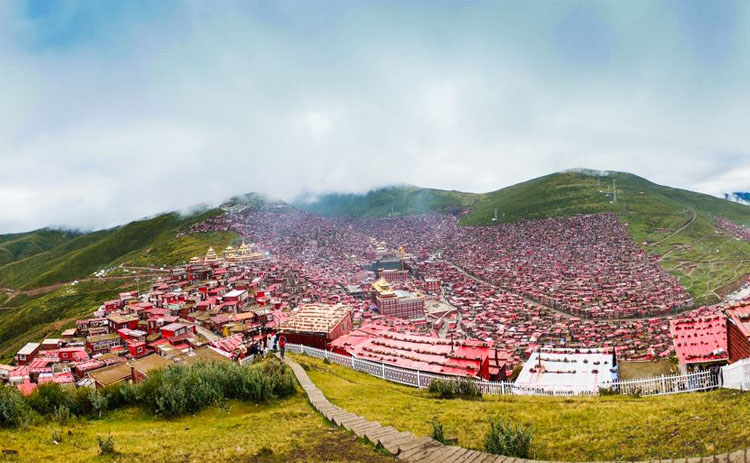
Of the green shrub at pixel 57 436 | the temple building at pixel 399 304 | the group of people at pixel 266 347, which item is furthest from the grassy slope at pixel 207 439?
the temple building at pixel 399 304

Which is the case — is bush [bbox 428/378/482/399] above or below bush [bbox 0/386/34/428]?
below

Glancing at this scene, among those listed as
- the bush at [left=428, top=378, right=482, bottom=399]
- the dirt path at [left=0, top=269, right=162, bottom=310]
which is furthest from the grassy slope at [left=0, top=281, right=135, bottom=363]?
the bush at [left=428, top=378, right=482, bottom=399]

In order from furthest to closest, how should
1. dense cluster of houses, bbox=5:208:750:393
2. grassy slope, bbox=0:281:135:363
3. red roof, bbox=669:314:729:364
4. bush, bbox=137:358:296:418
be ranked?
grassy slope, bbox=0:281:135:363
dense cluster of houses, bbox=5:208:750:393
red roof, bbox=669:314:729:364
bush, bbox=137:358:296:418

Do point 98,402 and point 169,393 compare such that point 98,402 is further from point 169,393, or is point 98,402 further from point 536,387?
point 536,387

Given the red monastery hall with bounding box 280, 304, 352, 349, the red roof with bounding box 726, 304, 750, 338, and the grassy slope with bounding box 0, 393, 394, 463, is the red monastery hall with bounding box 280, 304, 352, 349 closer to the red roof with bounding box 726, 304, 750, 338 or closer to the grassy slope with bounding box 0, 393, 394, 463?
the grassy slope with bounding box 0, 393, 394, 463

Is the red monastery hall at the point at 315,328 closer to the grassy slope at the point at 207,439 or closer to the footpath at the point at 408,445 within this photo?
the grassy slope at the point at 207,439

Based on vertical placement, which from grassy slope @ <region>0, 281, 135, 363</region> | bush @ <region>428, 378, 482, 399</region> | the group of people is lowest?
grassy slope @ <region>0, 281, 135, 363</region>

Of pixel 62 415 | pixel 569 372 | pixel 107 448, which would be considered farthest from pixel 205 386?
pixel 569 372

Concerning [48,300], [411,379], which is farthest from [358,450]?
[48,300]
